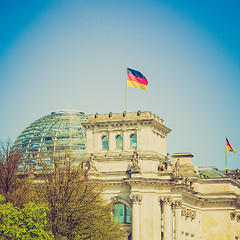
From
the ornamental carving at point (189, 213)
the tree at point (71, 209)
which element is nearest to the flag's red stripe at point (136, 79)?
the ornamental carving at point (189, 213)

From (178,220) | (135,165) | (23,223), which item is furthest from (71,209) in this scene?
(178,220)

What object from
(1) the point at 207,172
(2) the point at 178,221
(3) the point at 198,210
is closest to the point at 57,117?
(1) the point at 207,172

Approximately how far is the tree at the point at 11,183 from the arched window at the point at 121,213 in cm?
2174

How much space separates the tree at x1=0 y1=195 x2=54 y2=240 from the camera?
224 ft

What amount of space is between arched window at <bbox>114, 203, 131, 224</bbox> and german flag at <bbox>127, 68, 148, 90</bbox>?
19.8 metres

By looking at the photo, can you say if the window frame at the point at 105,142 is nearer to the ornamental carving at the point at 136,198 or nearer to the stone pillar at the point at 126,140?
the stone pillar at the point at 126,140

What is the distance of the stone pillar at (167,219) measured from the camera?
10650 cm

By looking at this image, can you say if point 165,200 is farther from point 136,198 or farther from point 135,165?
point 135,165

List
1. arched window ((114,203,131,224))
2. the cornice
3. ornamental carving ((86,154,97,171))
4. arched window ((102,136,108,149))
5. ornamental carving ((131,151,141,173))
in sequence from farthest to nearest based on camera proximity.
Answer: arched window ((102,136,108,149)) → the cornice → arched window ((114,203,131,224)) → ornamental carving ((86,154,97,171)) → ornamental carving ((131,151,141,173))

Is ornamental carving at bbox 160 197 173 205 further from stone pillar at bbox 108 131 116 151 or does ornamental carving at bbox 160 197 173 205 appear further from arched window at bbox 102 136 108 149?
arched window at bbox 102 136 108 149

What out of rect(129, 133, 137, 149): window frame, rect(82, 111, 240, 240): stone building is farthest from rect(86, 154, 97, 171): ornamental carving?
rect(129, 133, 137, 149): window frame

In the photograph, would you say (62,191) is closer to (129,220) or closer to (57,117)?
(129,220)

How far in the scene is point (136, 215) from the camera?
339 ft

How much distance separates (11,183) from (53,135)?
98.5m
